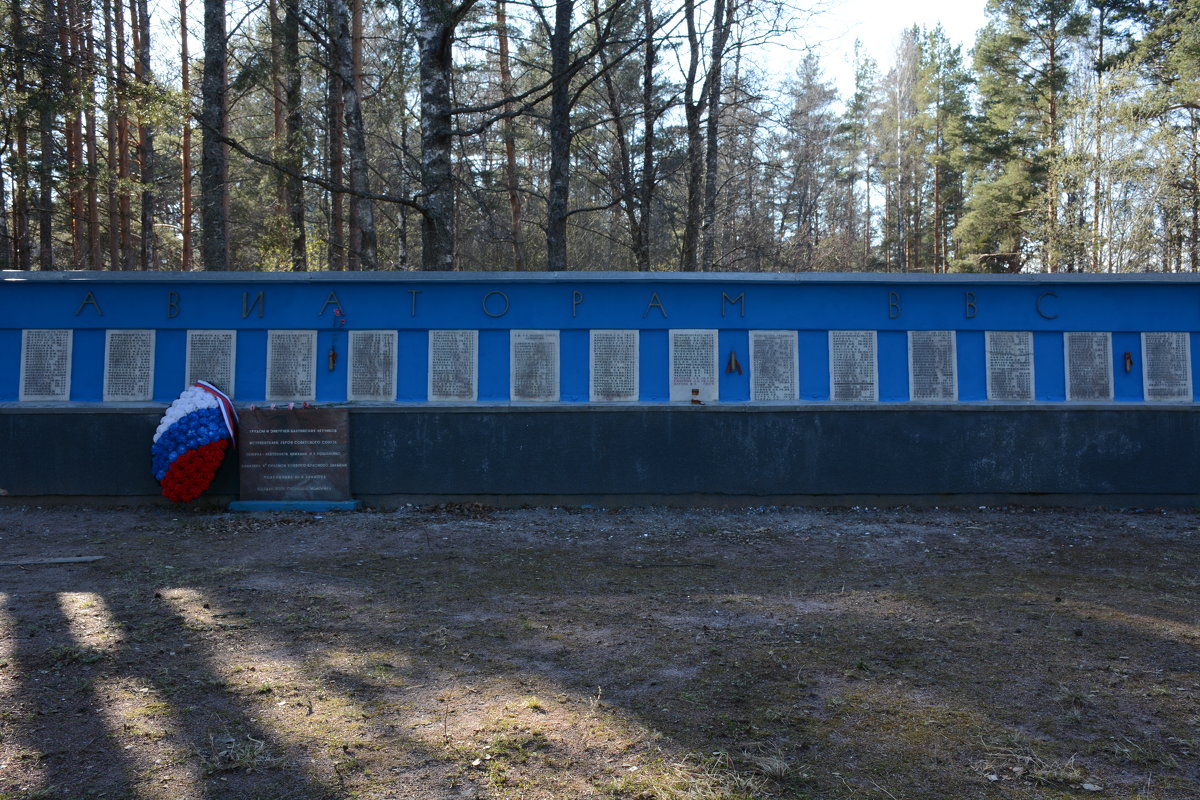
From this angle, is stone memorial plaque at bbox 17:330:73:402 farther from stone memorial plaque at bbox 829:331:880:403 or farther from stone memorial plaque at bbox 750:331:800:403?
stone memorial plaque at bbox 829:331:880:403

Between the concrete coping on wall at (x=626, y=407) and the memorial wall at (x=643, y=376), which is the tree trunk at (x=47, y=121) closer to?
the memorial wall at (x=643, y=376)

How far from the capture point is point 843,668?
4.25 m

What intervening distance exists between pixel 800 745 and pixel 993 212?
97.6 ft

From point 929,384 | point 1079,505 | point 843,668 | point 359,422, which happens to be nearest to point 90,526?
point 359,422

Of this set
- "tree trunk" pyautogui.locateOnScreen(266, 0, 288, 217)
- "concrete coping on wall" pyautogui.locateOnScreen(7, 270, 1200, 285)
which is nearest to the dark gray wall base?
"concrete coping on wall" pyautogui.locateOnScreen(7, 270, 1200, 285)

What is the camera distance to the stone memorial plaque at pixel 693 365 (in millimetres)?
9617

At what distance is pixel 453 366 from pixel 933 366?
17.1 ft

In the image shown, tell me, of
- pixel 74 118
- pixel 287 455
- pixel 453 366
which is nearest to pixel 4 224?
pixel 74 118

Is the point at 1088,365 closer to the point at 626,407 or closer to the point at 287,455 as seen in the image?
the point at 626,407

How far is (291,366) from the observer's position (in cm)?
966

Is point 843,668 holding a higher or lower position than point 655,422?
lower

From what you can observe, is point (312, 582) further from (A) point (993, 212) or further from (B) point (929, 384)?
(A) point (993, 212)

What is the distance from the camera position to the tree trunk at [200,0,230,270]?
528 inches

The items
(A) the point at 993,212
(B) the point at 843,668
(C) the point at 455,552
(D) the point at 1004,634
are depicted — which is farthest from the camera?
(A) the point at 993,212
